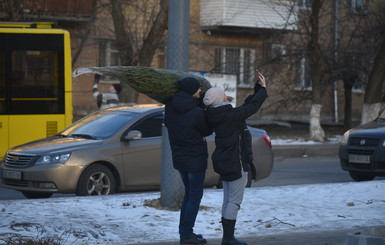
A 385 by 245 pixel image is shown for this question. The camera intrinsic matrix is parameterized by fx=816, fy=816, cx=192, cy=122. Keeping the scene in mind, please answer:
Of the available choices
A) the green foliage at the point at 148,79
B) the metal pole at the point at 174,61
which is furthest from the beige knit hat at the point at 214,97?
the metal pole at the point at 174,61

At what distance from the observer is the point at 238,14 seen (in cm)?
3331

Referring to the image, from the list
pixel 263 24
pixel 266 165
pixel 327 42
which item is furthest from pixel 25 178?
pixel 263 24

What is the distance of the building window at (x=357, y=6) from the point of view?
29.2m

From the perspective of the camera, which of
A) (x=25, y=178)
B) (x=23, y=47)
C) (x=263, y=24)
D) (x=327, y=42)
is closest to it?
(x=25, y=178)

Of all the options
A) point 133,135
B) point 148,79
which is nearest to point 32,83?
point 133,135

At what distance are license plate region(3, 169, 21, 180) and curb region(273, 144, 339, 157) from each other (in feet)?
37.1

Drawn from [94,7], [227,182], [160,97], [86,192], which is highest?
[94,7]

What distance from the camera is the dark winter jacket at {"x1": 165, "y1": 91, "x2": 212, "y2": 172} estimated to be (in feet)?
27.3

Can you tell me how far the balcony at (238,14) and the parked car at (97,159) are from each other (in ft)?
65.4

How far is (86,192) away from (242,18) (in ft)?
72.8

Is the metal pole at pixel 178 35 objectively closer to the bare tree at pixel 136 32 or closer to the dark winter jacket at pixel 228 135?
the dark winter jacket at pixel 228 135

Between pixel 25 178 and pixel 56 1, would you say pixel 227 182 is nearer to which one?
pixel 25 178

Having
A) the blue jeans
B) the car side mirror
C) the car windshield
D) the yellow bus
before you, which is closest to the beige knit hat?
the blue jeans

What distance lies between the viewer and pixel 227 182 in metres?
8.22
